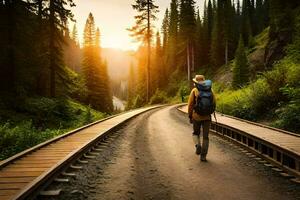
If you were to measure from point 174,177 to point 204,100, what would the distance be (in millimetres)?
2419

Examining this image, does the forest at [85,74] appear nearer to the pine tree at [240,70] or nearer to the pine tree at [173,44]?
the pine tree at [240,70]

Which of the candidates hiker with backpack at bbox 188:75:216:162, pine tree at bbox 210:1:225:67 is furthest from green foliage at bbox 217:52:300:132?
pine tree at bbox 210:1:225:67

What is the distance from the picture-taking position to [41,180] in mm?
5582

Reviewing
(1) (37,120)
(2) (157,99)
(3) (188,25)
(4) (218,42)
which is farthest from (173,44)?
(1) (37,120)

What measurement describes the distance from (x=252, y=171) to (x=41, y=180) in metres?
4.62

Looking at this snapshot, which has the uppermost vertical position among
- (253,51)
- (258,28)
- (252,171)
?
(258,28)

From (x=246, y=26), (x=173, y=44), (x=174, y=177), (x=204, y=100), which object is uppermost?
(x=246, y=26)

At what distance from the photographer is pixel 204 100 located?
8.37 metres

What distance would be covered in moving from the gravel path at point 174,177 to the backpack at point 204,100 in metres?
1.33

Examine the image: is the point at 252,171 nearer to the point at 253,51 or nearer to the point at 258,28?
the point at 253,51

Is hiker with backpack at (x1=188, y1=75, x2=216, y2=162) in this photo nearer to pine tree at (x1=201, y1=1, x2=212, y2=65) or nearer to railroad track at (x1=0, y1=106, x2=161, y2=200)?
railroad track at (x1=0, y1=106, x2=161, y2=200)

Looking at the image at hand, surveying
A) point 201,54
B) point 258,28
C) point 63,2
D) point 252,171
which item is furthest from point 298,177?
point 258,28

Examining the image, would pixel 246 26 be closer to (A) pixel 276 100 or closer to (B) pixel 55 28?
(B) pixel 55 28

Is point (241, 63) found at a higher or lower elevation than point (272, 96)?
higher
